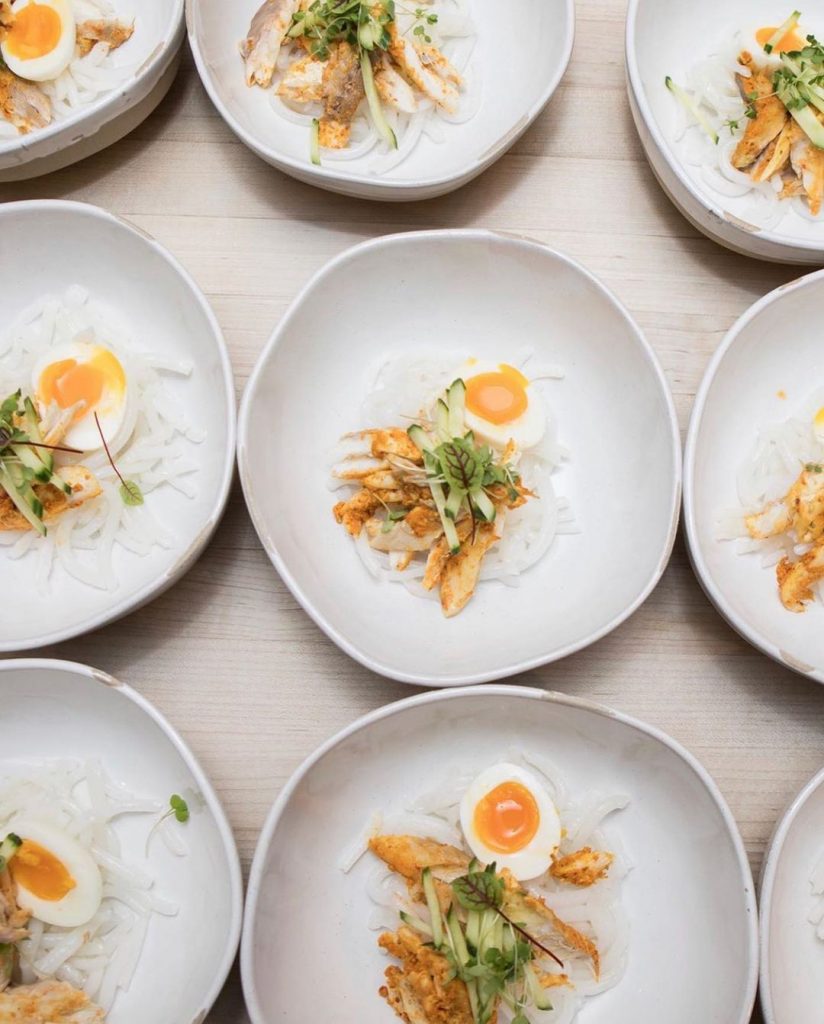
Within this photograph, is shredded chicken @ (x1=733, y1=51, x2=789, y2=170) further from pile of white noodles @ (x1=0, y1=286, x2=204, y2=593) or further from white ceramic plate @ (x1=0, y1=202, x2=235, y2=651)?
pile of white noodles @ (x1=0, y1=286, x2=204, y2=593)

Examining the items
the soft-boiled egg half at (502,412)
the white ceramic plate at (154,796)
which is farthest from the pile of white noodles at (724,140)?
the white ceramic plate at (154,796)

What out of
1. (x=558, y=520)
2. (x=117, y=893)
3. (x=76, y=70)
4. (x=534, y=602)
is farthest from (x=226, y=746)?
(x=76, y=70)

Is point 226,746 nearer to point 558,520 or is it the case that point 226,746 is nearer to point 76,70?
point 558,520

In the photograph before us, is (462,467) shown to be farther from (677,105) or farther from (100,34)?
(100,34)

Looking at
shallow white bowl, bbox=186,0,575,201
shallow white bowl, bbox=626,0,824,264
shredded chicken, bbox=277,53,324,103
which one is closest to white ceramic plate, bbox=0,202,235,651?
shallow white bowl, bbox=186,0,575,201

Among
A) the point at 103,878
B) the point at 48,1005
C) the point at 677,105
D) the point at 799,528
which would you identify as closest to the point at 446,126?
the point at 677,105

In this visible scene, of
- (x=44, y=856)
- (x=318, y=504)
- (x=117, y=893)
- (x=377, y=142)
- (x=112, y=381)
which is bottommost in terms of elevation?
(x=117, y=893)
